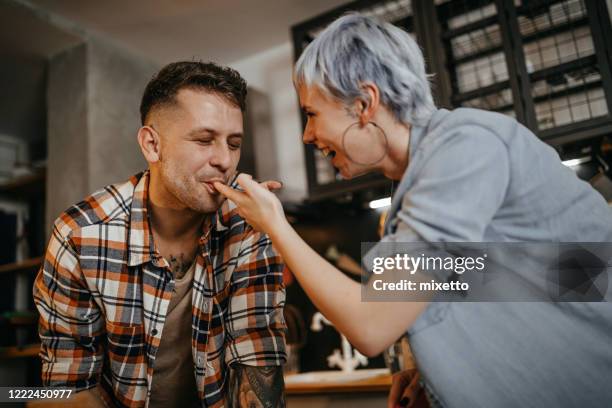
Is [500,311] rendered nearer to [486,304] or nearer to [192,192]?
[486,304]

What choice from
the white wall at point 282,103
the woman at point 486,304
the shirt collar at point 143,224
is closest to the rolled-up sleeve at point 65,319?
the shirt collar at point 143,224

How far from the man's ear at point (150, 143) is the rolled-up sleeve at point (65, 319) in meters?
0.30

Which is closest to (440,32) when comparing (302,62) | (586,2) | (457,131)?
(586,2)

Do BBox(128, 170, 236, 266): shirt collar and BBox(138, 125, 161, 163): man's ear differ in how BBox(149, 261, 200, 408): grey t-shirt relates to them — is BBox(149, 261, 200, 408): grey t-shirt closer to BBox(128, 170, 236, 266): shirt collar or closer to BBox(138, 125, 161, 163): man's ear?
BBox(128, 170, 236, 266): shirt collar

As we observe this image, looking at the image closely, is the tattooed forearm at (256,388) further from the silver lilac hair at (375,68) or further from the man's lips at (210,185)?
the silver lilac hair at (375,68)

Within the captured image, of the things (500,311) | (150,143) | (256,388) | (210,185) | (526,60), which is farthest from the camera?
(526,60)

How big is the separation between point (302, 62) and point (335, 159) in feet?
0.60

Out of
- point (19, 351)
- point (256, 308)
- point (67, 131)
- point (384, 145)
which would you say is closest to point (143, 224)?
point (256, 308)

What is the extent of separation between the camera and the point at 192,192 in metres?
1.26

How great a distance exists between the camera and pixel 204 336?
1.23 meters

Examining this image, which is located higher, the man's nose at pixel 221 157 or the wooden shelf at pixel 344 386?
the man's nose at pixel 221 157

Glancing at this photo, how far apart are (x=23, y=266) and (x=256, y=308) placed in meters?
2.00

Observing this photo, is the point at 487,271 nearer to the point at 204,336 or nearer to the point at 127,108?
the point at 204,336

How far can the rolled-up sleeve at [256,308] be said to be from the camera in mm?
1194
